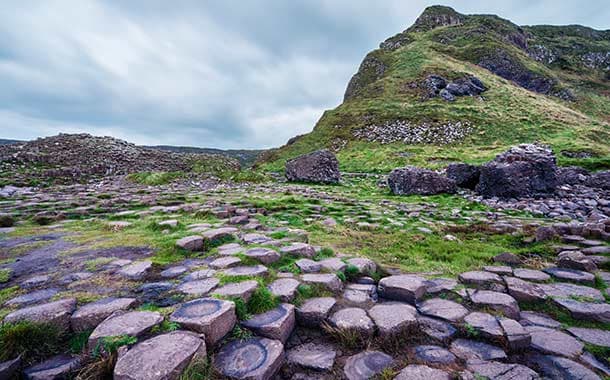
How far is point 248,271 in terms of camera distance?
311cm

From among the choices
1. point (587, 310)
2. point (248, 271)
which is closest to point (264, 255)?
point (248, 271)

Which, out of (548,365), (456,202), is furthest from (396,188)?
(548,365)

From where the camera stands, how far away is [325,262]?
3.56m

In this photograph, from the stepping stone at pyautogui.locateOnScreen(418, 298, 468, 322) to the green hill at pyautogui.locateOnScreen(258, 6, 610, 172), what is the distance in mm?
17092

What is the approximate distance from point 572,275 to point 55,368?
16.5 ft

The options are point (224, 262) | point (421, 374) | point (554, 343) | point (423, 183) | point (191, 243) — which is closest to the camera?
point (421, 374)

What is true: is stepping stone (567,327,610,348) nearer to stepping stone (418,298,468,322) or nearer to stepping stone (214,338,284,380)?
stepping stone (418,298,468,322)

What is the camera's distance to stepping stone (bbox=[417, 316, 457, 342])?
2303 mm

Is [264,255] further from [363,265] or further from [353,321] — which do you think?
[353,321]

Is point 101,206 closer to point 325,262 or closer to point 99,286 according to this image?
point 99,286

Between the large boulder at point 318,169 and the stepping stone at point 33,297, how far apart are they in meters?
12.6

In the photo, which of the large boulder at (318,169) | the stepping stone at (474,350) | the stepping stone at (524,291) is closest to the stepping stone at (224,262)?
the stepping stone at (474,350)

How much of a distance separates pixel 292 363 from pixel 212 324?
0.64m

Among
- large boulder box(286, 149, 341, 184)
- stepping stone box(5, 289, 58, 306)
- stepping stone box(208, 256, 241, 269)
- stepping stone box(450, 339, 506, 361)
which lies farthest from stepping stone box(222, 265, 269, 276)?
large boulder box(286, 149, 341, 184)
